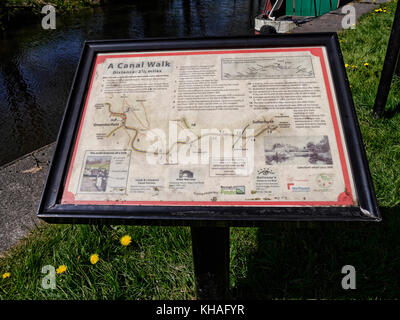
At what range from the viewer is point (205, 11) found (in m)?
12.8

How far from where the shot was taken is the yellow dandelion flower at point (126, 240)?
2051 mm

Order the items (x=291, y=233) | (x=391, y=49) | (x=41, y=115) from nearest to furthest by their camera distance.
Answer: (x=291, y=233), (x=391, y=49), (x=41, y=115)

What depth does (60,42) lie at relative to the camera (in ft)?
28.2

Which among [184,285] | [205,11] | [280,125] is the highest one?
[280,125]

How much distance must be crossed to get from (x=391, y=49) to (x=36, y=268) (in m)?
3.29

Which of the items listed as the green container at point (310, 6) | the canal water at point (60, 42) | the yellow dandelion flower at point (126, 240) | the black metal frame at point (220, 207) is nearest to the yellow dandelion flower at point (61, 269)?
the yellow dandelion flower at point (126, 240)

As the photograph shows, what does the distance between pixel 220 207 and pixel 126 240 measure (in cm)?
112

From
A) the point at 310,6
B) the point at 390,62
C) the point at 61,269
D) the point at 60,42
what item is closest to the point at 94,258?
the point at 61,269

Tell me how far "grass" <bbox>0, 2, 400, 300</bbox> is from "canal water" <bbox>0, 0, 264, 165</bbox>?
171 cm

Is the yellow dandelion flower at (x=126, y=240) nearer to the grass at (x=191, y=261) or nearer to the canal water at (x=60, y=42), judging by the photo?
the grass at (x=191, y=261)

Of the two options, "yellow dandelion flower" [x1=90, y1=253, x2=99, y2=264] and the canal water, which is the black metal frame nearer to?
"yellow dandelion flower" [x1=90, y1=253, x2=99, y2=264]

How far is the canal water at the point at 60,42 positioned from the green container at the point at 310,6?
60.8 inches
